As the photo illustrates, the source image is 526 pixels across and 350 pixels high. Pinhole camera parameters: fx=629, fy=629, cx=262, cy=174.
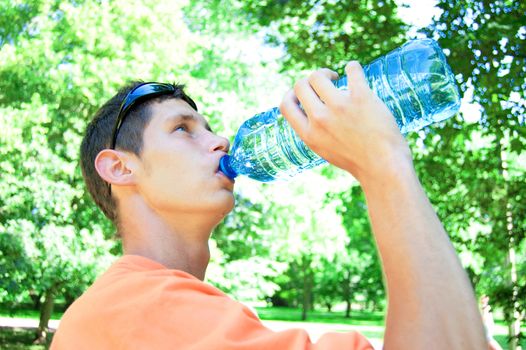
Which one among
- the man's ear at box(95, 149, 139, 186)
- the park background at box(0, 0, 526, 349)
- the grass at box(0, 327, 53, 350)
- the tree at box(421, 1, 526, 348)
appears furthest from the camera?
the grass at box(0, 327, 53, 350)

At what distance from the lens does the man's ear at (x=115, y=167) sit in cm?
168

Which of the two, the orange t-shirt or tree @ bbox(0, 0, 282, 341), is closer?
the orange t-shirt

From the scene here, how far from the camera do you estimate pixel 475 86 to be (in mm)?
4824

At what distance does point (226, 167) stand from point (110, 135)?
0.40m

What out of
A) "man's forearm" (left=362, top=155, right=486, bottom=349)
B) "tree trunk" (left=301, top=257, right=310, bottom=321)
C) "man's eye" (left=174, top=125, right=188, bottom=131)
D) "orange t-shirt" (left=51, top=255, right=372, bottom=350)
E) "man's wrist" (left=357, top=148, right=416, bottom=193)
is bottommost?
"tree trunk" (left=301, top=257, right=310, bottom=321)

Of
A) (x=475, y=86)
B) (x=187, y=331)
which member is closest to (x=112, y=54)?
(x=475, y=86)

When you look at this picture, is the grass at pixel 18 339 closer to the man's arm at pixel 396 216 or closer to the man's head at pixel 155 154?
the man's head at pixel 155 154

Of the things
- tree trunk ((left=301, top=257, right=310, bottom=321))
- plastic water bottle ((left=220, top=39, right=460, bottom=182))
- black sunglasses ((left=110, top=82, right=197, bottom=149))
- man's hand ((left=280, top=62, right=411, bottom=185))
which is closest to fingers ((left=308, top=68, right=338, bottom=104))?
man's hand ((left=280, top=62, right=411, bottom=185))

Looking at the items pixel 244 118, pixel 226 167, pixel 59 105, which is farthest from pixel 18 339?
pixel 226 167

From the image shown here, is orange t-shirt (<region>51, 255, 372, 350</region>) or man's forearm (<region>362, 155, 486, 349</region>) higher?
man's forearm (<region>362, 155, 486, 349</region>)

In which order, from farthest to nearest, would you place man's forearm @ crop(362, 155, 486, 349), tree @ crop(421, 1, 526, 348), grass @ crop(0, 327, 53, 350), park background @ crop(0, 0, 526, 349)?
grass @ crop(0, 327, 53, 350) → park background @ crop(0, 0, 526, 349) → tree @ crop(421, 1, 526, 348) → man's forearm @ crop(362, 155, 486, 349)

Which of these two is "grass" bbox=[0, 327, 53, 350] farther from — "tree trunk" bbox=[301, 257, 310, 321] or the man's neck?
the man's neck

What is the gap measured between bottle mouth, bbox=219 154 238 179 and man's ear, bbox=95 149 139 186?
0.82ft

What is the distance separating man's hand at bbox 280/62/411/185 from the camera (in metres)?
1.04
